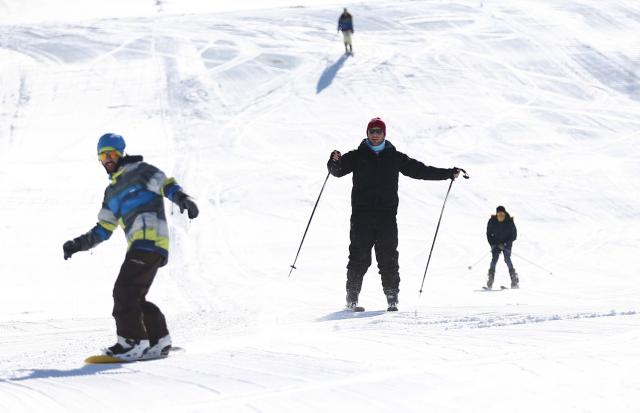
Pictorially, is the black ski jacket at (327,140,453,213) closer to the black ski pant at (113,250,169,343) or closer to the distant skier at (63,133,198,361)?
the distant skier at (63,133,198,361)

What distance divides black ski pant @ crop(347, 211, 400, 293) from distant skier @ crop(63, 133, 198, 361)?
2351 mm

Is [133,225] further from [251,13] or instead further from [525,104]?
[251,13]

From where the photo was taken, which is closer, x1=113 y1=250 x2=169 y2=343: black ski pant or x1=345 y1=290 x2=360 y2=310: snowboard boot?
x1=113 y1=250 x2=169 y2=343: black ski pant

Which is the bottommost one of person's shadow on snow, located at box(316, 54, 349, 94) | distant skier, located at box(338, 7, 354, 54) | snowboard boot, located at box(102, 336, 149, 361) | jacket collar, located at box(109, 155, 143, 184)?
snowboard boot, located at box(102, 336, 149, 361)

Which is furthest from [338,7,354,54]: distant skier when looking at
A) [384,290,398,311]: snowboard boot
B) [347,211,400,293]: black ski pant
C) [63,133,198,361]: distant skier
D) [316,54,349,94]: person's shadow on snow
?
[63,133,198,361]: distant skier

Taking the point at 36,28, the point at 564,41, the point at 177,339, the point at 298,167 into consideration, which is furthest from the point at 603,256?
the point at 36,28

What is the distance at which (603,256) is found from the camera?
1412 cm

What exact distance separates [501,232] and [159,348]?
27.6 ft

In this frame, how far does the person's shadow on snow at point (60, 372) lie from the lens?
15.2ft

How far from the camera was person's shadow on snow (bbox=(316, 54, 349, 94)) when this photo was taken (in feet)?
78.0

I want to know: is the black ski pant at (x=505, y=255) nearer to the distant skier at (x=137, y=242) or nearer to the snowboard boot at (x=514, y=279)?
the snowboard boot at (x=514, y=279)

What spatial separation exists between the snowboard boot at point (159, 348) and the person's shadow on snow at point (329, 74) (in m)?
18.4

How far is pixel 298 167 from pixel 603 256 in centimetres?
668

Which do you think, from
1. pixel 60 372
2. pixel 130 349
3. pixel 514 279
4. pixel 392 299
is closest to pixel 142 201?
pixel 130 349
